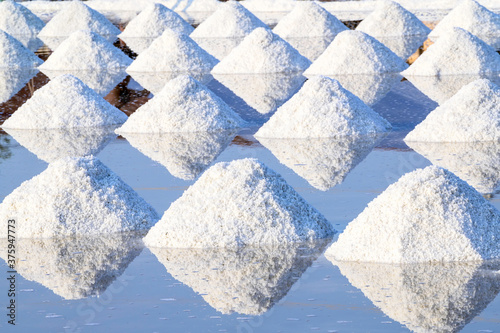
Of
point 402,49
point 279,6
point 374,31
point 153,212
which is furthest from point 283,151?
point 279,6

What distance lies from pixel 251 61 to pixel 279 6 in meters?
11.5

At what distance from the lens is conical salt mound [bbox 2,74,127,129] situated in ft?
37.4

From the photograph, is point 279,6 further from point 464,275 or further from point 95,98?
point 464,275

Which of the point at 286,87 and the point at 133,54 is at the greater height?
the point at 286,87

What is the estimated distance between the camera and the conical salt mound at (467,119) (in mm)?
9781

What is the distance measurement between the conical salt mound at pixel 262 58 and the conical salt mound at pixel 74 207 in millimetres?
8346

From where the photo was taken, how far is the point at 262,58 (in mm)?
15430

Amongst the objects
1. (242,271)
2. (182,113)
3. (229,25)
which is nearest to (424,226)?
(242,271)

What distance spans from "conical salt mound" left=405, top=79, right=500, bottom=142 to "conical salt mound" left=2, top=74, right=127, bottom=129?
3.38m

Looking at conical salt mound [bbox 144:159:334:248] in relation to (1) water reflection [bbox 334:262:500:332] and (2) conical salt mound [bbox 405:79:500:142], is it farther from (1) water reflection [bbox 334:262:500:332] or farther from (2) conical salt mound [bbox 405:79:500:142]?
(2) conical salt mound [bbox 405:79:500:142]

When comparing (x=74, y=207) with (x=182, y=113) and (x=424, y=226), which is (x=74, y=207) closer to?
(x=424, y=226)

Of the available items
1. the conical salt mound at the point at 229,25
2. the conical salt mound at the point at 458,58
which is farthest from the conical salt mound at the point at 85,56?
the conical salt mound at the point at 458,58

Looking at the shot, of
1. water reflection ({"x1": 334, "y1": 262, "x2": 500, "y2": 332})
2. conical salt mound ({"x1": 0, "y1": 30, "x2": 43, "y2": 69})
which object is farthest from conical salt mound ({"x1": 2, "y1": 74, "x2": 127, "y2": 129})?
conical salt mound ({"x1": 0, "y1": 30, "x2": 43, "y2": 69})

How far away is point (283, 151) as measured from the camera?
967 centimetres
